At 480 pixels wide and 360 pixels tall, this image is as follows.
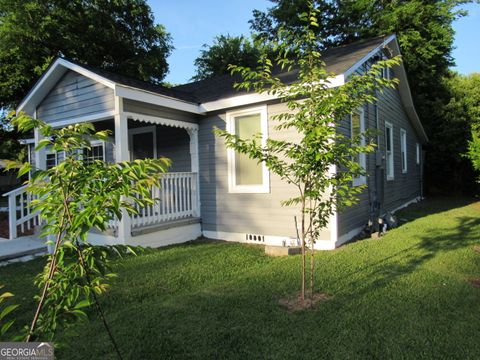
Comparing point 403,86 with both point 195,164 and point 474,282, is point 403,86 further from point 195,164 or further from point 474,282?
point 474,282

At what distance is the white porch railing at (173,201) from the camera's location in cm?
698

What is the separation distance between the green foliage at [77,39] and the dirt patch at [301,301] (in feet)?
60.1

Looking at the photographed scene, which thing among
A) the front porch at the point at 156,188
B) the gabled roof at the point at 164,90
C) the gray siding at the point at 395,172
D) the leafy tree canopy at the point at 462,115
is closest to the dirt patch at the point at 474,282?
the gray siding at the point at 395,172

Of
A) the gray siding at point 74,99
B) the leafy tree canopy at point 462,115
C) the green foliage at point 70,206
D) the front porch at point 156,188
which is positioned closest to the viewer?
the green foliage at point 70,206

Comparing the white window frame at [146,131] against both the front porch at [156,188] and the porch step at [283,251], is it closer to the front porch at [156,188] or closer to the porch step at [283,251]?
the front porch at [156,188]

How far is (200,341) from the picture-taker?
9.47 feet

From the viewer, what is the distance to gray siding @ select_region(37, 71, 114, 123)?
261 inches

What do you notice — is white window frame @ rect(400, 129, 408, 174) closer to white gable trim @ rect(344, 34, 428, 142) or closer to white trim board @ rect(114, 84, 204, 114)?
white gable trim @ rect(344, 34, 428, 142)

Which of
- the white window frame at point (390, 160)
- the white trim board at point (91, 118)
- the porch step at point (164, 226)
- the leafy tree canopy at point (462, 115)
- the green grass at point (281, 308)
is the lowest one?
the green grass at point (281, 308)

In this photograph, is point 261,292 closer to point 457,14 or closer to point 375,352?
point 375,352

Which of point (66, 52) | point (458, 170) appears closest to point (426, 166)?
→ point (458, 170)

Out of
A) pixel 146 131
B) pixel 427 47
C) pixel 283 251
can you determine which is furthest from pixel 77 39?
pixel 427 47

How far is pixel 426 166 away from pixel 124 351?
1966 cm

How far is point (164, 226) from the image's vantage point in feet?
22.7
